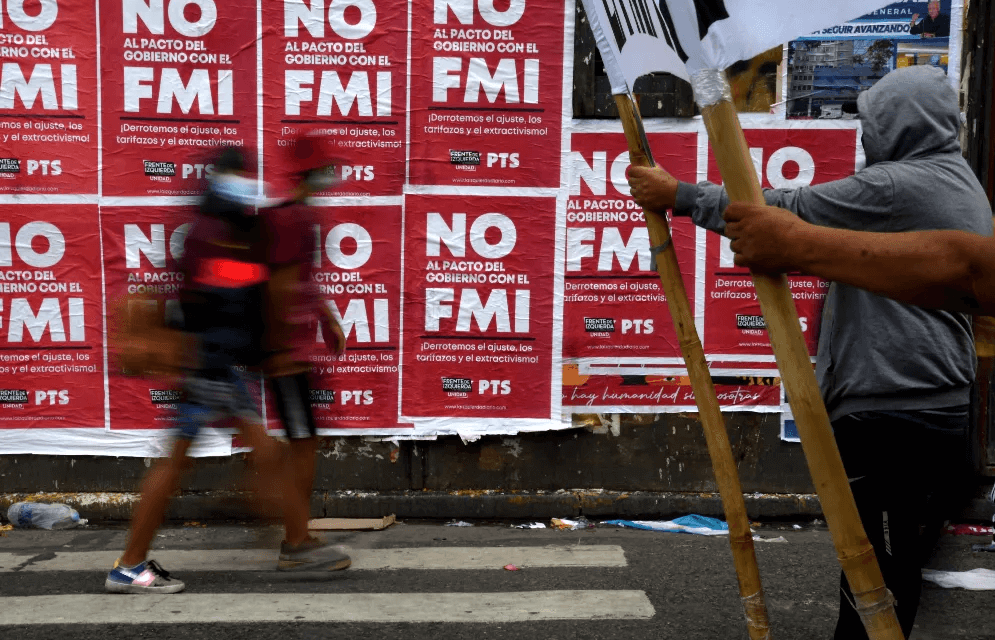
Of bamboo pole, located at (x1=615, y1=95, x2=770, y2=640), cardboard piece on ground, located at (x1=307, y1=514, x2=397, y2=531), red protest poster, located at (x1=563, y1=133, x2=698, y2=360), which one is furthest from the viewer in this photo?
red protest poster, located at (x1=563, y1=133, x2=698, y2=360)

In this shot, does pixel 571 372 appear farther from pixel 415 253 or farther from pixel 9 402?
pixel 9 402

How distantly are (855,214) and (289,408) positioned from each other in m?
2.88

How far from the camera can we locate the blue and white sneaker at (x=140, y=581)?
172 inches

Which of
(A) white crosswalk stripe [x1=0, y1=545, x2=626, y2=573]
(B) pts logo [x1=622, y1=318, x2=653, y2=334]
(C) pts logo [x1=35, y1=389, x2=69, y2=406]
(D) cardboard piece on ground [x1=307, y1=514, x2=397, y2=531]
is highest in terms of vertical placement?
(B) pts logo [x1=622, y1=318, x2=653, y2=334]

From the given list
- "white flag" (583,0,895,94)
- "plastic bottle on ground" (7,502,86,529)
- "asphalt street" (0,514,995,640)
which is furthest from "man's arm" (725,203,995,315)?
"plastic bottle on ground" (7,502,86,529)

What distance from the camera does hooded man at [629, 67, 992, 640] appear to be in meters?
2.66

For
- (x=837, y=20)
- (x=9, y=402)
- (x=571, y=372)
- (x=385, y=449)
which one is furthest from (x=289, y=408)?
(x=837, y=20)

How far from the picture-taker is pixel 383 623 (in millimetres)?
3949

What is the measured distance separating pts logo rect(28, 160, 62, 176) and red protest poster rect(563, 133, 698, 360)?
3.09 m

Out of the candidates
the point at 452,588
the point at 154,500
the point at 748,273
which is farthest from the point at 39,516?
the point at 748,273

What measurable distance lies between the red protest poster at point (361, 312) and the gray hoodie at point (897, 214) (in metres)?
3.45

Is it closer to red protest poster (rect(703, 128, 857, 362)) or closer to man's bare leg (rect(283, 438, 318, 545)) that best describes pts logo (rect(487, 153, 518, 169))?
red protest poster (rect(703, 128, 857, 362))

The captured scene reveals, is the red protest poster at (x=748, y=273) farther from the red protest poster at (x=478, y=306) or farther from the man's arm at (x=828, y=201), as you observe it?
the man's arm at (x=828, y=201)

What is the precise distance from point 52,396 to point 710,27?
5145mm
